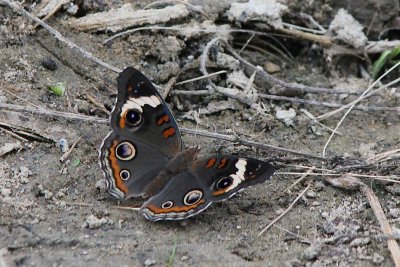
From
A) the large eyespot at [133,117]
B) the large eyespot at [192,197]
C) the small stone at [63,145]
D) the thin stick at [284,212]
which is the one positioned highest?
the large eyespot at [133,117]

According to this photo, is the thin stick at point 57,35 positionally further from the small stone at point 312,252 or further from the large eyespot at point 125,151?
the small stone at point 312,252

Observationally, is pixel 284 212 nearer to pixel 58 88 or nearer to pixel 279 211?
pixel 279 211

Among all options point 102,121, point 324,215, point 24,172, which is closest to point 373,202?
point 324,215

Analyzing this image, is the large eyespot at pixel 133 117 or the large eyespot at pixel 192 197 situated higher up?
the large eyespot at pixel 133 117

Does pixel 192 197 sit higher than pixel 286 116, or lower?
higher

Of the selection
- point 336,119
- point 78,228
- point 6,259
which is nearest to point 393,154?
point 336,119

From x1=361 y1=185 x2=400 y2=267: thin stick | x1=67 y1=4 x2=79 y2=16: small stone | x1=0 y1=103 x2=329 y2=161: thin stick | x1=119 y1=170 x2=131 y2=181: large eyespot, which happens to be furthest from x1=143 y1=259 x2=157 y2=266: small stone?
x1=67 y1=4 x2=79 y2=16: small stone

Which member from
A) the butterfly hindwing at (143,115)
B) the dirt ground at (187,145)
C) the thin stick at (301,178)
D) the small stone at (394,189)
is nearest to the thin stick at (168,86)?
the dirt ground at (187,145)
